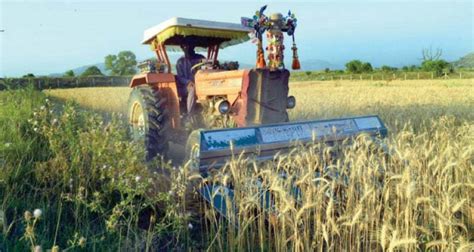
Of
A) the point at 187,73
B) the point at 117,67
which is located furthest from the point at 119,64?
the point at 187,73

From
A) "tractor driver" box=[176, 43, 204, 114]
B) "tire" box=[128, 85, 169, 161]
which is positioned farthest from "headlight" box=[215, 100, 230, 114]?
"tire" box=[128, 85, 169, 161]

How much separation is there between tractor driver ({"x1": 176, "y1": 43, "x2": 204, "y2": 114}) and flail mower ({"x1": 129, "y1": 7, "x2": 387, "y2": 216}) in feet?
0.05

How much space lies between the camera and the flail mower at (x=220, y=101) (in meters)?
4.01

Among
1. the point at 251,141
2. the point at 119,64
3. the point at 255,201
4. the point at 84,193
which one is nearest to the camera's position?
the point at 255,201

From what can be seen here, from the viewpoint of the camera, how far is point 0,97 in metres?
7.85

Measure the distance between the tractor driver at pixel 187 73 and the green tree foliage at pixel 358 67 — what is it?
45753 millimetres

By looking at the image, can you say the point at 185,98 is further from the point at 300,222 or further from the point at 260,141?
the point at 300,222

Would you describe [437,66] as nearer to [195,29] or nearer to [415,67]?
[415,67]

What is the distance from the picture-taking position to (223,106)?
200 inches

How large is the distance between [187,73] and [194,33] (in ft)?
2.69

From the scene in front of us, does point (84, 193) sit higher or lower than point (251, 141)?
lower

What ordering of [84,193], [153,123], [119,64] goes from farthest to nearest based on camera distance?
[119,64] < [153,123] < [84,193]

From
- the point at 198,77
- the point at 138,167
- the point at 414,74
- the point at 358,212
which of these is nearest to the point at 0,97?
the point at 198,77

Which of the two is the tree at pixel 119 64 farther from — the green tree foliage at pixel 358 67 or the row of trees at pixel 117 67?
the green tree foliage at pixel 358 67
